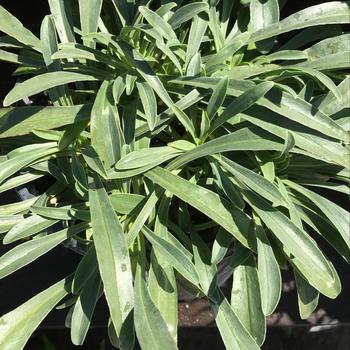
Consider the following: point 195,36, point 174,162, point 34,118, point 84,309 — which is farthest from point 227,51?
point 84,309

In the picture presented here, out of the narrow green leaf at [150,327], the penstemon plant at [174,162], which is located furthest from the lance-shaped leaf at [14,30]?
the narrow green leaf at [150,327]

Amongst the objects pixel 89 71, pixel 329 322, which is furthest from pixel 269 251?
pixel 329 322

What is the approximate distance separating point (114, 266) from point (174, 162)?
0.16 m

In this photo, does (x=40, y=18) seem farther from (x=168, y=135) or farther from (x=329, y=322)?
(x=329, y=322)

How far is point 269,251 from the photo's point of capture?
683 mm

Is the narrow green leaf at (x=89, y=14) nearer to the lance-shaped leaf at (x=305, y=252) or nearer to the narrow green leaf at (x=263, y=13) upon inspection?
the narrow green leaf at (x=263, y=13)

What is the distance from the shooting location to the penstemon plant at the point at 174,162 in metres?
0.68

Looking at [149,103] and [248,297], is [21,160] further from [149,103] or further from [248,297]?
[248,297]

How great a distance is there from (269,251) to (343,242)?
0.11 m

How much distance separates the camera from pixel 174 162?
0.73 metres

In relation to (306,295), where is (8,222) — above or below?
above

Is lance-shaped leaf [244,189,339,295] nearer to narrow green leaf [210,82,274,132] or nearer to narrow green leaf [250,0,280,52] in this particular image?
narrow green leaf [210,82,274,132]

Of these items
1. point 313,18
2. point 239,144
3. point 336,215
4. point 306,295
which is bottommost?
point 306,295

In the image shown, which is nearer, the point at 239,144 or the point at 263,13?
the point at 239,144
